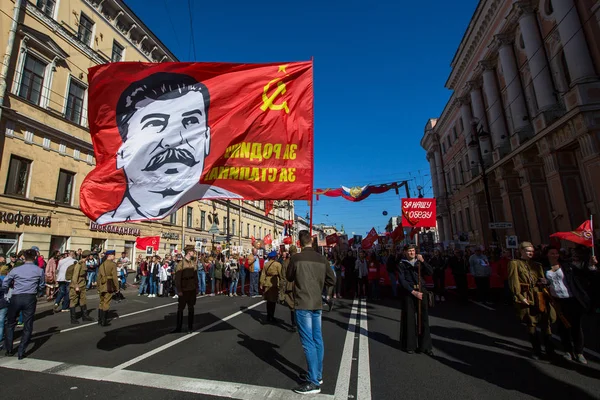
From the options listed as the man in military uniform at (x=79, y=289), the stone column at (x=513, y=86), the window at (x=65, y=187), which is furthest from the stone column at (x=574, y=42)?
the window at (x=65, y=187)

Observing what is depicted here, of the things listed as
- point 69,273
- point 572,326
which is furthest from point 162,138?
point 69,273

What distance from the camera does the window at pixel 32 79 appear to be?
52.2ft

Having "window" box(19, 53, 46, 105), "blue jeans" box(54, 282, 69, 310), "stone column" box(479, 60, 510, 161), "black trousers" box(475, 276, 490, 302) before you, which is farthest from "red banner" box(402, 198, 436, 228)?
"window" box(19, 53, 46, 105)

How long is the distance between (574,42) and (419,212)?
437 inches

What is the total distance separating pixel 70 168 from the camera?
18328mm

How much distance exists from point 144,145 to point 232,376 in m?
3.65

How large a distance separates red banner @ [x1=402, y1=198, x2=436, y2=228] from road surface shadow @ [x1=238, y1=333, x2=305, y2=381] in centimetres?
809

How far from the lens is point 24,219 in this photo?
1538 centimetres

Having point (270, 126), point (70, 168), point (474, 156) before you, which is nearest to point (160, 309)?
point (270, 126)

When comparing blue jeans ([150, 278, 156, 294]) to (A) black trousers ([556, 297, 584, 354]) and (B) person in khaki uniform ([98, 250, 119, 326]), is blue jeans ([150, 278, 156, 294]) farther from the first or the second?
(A) black trousers ([556, 297, 584, 354])

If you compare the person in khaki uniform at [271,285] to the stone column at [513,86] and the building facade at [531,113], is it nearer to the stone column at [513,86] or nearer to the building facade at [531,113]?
the building facade at [531,113]

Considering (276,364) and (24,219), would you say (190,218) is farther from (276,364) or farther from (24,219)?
(276,364)

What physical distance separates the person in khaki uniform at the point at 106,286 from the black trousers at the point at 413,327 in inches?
275

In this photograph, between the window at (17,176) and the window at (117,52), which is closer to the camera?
the window at (17,176)
